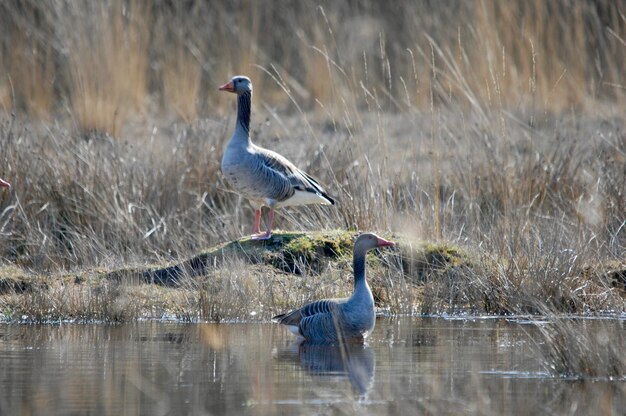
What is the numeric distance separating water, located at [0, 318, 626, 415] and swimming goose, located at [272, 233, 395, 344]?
0.13 metres

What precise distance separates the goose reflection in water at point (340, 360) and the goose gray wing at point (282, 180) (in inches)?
121

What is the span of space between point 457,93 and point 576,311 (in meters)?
7.57

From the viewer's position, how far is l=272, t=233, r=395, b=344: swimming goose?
9.23 meters

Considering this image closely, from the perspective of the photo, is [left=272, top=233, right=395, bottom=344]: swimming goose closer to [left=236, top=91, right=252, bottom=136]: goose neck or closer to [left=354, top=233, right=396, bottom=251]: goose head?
[left=354, top=233, right=396, bottom=251]: goose head

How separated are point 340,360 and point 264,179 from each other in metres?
3.84

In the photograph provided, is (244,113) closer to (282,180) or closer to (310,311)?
(282,180)

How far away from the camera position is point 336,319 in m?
9.20

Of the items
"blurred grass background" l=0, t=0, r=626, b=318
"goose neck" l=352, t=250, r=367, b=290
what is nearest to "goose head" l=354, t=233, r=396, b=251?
"goose neck" l=352, t=250, r=367, b=290

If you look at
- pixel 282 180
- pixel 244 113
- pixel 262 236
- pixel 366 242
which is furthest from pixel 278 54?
pixel 366 242

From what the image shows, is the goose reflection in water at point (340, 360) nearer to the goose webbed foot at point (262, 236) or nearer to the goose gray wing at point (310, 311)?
the goose gray wing at point (310, 311)

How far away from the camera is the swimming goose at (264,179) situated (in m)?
12.1

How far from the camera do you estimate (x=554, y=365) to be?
307 inches

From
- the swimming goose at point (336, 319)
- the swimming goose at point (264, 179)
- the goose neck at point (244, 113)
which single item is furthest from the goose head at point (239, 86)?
the swimming goose at point (336, 319)

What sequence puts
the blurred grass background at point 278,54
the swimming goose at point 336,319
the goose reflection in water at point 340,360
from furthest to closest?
the blurred grass background at point 278,54 → the swimming goose at point 336,319 → the goose reflection in water at point 340,360
